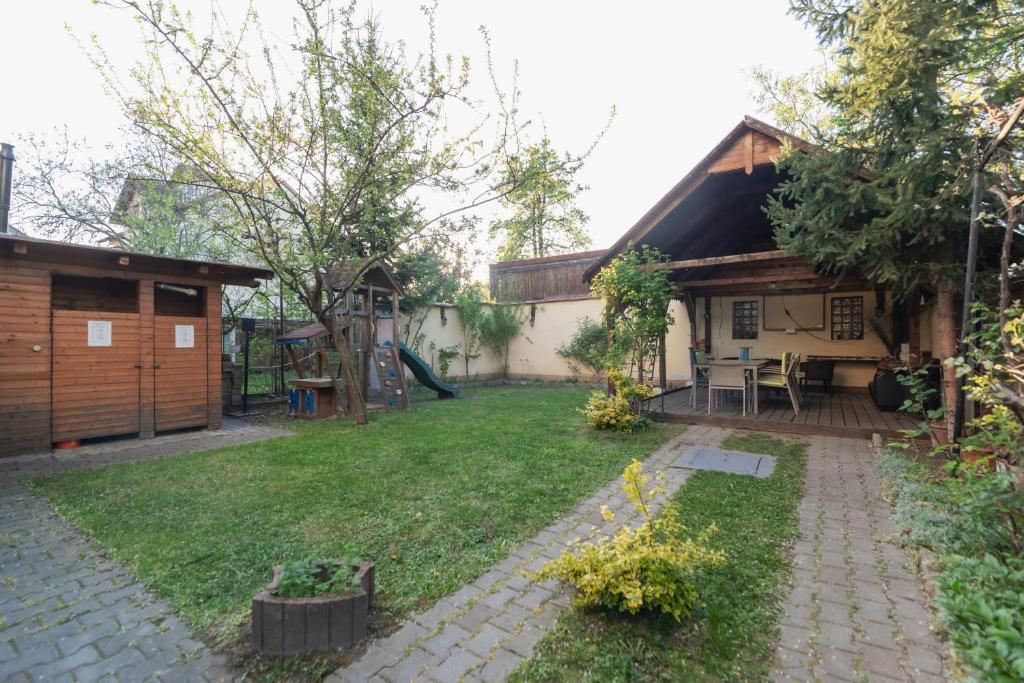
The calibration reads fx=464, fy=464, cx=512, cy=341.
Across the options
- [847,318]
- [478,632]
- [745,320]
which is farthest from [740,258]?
[478,632]

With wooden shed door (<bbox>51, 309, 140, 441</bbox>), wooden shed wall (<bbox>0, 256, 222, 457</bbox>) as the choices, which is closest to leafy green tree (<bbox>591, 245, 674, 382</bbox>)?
wooden shed wall (<bbox>0, 256, 222, 457</bbox>)

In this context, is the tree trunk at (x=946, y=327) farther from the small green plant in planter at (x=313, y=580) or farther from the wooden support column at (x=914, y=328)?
the small green plant in planter at (x=313, y=580)

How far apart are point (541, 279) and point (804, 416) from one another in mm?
8057

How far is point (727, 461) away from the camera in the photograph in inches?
188

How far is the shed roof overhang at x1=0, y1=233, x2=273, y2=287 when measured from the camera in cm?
498

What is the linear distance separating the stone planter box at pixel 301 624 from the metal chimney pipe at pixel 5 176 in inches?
301

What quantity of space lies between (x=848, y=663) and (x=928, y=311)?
32.6 feet

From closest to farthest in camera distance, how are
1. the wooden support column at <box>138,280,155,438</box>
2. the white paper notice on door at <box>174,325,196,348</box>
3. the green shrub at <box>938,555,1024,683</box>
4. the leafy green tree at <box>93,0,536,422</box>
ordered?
the green shrub at <box>938,555,1024,683</box>, the leafy green tree at <box>93,0,536,422</box>, the wooden support column at <box>138,280,155,438</box>, the white paper notice on door at <box>174,325,196,348</box>

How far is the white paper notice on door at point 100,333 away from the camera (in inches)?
223

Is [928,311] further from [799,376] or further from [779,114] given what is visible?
[779,114]

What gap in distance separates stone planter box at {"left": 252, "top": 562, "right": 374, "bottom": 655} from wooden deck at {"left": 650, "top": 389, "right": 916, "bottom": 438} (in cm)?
586

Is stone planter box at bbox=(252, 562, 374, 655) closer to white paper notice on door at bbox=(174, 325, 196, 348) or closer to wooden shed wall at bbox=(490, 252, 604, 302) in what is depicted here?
white paper notice on door at bbox=(174, 325, 196, 348)

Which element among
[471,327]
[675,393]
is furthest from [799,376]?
[471,327]

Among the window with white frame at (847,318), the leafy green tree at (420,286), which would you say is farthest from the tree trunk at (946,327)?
the leafy green tree at (420,286)
